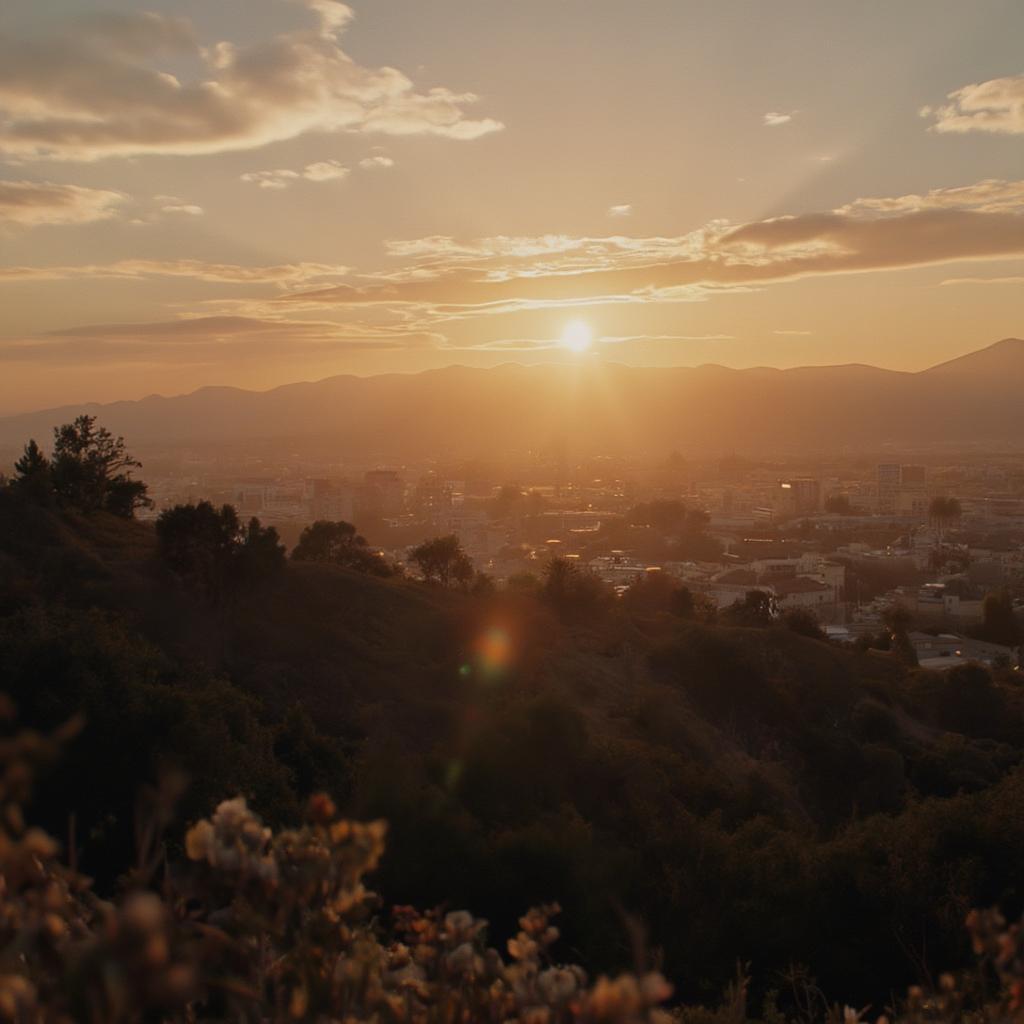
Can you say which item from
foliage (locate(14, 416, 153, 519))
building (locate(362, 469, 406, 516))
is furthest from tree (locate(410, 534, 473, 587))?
building (locate(362, 469, 406, 516))

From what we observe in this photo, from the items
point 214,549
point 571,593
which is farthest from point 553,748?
point 571,593

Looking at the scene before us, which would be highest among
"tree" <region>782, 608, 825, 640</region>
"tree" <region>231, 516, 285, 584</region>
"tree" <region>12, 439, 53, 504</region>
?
"tree" <region>12, 439, 53, 504</region>

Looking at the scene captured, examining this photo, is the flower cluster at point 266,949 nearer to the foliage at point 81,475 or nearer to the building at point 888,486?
the foliage at point 81,475

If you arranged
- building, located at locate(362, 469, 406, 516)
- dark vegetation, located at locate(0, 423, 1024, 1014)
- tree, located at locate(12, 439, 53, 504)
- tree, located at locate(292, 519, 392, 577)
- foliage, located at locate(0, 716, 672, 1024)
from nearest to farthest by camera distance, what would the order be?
foliage, located at locate(0, 716, 672, 1024) < dark vegetation, located at locate(0, 423, 1024, 1014) < tree, located at locate(12, 439, 53, 504) < tree, located at locate(292, 519, 392, 577) < building, located at locate(362, 469, 406, 516)

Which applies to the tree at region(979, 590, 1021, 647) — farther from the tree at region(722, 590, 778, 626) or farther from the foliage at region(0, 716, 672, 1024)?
the foliage at region(0, 716, 672, 1024)

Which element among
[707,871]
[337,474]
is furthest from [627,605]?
[337,474]

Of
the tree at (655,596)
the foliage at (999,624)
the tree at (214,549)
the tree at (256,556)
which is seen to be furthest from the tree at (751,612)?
the tree at (214,549)
